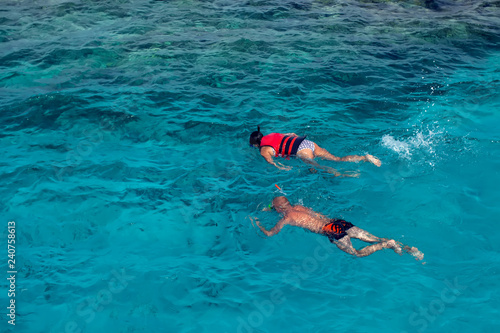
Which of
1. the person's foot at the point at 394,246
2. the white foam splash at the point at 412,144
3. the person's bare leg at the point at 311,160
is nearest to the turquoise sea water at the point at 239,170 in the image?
the white foam splash at the point at 412,144

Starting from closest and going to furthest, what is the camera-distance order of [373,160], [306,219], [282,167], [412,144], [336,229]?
[336,229]
[306,219]
[373,160]
[282,167]
[412,144]

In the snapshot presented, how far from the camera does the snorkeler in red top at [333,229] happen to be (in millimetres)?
7617

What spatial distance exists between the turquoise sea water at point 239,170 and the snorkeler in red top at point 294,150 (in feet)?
0.87

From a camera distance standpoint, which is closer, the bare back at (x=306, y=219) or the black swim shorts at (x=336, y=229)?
the black swim shorts at (x=336, y=229)

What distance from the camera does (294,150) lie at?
31.7 feet

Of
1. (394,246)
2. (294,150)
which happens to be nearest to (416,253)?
(394,246)

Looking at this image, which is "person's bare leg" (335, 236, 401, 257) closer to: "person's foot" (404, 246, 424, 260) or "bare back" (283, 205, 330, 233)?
"person's foot" (404, 246, 424, 260)

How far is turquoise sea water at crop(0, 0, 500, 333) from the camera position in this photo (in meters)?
7.30

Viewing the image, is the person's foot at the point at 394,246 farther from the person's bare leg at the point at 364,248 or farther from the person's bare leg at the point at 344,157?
the person's bare leg at the point at 344,157

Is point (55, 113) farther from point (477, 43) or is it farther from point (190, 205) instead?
point (477, 43)

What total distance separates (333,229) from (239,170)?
3.04 meters

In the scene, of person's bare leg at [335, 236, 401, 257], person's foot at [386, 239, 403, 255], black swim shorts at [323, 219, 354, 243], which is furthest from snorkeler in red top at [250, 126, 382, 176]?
person's foot at [386, 239, 403, 255]

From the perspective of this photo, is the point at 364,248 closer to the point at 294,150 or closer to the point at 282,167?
the point at 294,150

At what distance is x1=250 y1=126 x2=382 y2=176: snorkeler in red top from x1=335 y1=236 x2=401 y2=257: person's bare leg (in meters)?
2.24
